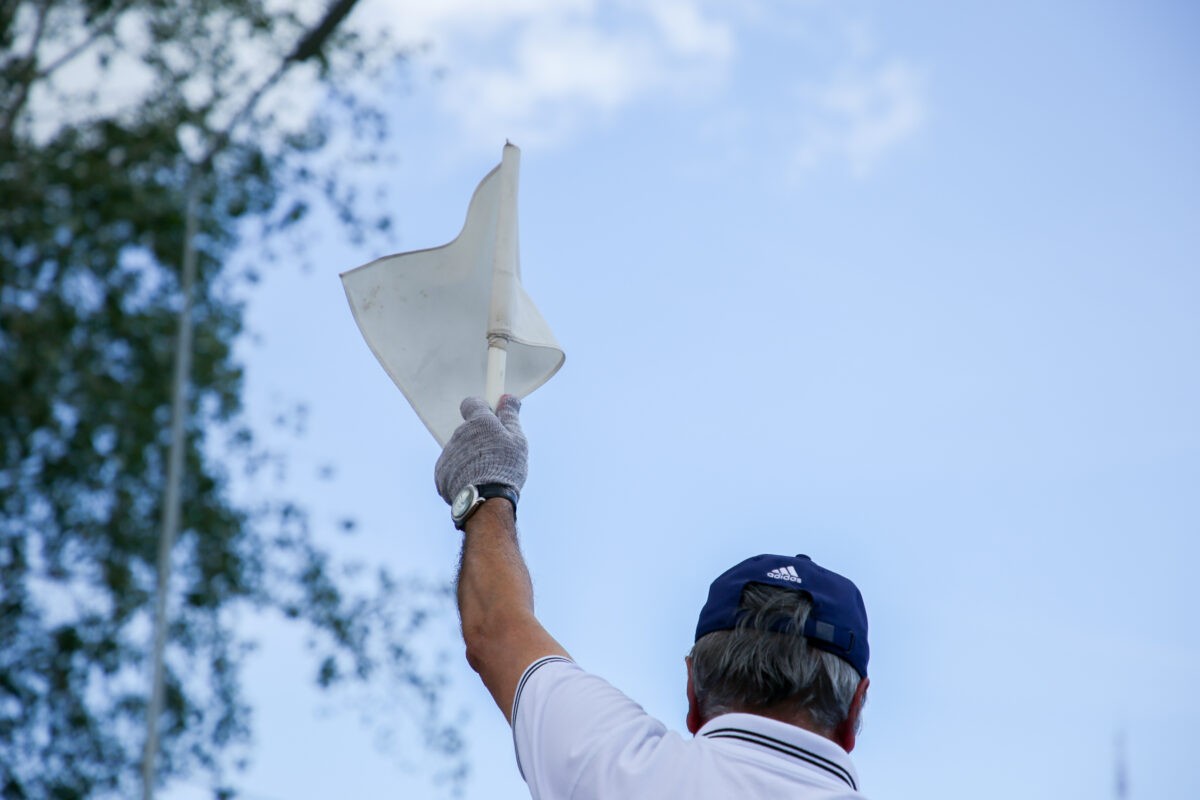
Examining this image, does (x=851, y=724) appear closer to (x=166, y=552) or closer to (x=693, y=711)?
(x=693, y=711)

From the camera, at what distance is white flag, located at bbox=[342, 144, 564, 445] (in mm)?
2768

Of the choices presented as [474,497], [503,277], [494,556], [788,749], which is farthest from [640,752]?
[503,277]

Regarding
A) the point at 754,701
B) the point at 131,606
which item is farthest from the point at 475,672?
the point at 131,606

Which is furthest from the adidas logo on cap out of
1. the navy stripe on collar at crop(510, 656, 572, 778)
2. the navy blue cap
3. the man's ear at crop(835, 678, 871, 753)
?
the navy stripe on collar at crop(510, 656, 572, 778)

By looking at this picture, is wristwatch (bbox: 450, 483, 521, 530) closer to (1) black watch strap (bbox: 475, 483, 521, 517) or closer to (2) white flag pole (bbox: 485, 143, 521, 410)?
(1) black watch strap (bbox: 475, 483, 521, 517)

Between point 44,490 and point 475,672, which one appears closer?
point 475,672

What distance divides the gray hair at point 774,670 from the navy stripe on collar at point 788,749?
60 mm

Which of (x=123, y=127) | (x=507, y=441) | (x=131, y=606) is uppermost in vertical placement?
(x=123, y=127)

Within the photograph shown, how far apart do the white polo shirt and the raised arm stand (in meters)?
0.08

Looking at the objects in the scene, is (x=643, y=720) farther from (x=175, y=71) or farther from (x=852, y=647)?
(x=175, y=71)

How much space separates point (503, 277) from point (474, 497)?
0.65 m

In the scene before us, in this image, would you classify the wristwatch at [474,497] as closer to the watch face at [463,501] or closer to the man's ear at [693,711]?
the watch face at [463,501]

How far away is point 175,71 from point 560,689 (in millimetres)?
13113

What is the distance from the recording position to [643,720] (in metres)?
1.80
